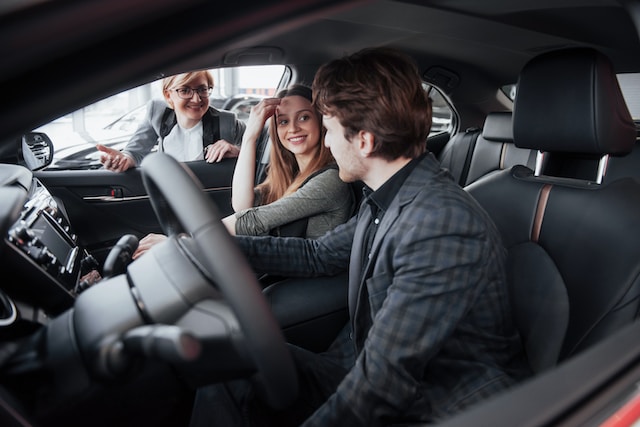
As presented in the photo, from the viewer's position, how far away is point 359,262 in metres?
1.44

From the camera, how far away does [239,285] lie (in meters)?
0.70

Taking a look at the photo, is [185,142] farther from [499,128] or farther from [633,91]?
[633,91]

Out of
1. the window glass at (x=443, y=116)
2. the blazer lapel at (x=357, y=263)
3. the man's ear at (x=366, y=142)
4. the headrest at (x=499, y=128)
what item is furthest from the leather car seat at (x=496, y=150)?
the man's ear at (x=366, y=142)

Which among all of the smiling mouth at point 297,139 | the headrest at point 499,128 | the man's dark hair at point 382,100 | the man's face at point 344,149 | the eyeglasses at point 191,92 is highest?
the man's dark hair at point 382,100

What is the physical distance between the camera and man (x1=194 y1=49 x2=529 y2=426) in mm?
1099

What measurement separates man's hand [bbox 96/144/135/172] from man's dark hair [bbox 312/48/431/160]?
5.56 feet

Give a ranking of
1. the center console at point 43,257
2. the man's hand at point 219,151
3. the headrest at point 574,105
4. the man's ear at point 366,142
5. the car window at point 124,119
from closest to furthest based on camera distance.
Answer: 1. the center console at point 43,257
2. the man's ear at point 366,142
3. the headrest at point 574,105
4. the car window at point 124,119
5. the man's hand at point 219,151

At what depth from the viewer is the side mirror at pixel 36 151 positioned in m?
2.23

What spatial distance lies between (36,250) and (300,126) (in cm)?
117

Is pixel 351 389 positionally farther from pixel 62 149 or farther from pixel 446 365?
pixel 62 149

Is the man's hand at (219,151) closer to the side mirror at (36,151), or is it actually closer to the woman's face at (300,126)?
the woman's face at (300,126)

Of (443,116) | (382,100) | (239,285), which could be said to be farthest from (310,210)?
(443,116)

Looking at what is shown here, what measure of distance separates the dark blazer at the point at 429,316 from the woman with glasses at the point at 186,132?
1.74 metres

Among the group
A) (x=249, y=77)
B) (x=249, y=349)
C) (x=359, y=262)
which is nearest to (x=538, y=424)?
(x=249, y=349)
